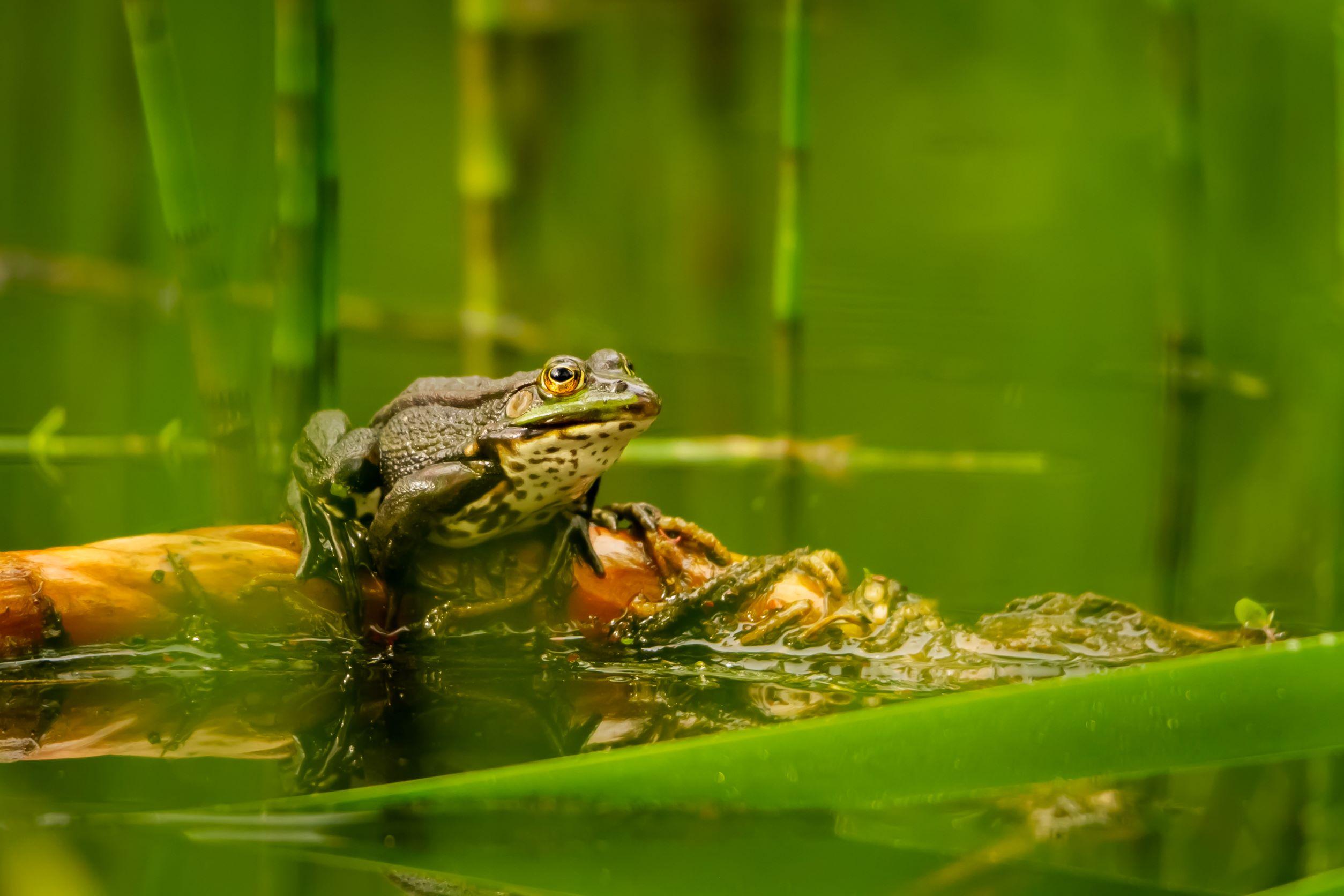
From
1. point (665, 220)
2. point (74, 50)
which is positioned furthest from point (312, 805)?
point (665, 220)

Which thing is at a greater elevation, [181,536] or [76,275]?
[76,275]

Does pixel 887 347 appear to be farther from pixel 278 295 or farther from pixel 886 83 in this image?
pixel 278 295

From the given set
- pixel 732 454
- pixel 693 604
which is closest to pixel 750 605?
pixel 693 604

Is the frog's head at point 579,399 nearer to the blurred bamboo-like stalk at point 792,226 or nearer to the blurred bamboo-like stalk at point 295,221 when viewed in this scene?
the blurred bamboo-like stalk at point 295,221

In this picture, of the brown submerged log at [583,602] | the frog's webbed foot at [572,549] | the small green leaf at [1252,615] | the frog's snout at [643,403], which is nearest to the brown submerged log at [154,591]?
the brown submerged log at [583,602]

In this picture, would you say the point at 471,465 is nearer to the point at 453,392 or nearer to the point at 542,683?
the point at 453,392
